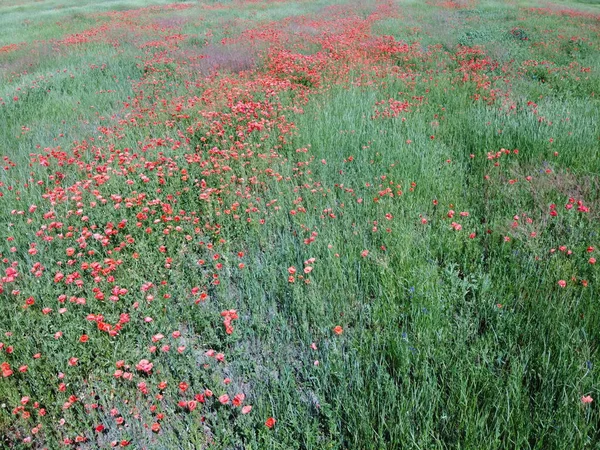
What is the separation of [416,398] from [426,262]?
4.04ft

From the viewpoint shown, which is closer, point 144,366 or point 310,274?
point 144,366

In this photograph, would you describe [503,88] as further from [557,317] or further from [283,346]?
[283,346]

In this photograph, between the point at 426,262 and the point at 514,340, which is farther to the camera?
the point at 426,262

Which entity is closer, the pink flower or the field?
the field

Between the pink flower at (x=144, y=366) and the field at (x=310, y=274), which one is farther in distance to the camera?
the pink flower at (x=144, y=366)

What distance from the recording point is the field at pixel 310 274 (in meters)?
1.97

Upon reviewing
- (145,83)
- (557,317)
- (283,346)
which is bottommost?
(283,346)

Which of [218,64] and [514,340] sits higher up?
[218,64]

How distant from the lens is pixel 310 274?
296cm

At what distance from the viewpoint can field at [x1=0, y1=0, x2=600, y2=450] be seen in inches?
77.6

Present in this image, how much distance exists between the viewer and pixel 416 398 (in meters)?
1.96

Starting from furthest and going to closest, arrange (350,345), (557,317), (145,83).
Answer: (145,83) → (350,345) → (557,317)

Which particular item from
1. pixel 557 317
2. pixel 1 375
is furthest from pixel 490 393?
pixel 1 375

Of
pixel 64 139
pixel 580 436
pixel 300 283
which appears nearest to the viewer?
pixel 580 436
